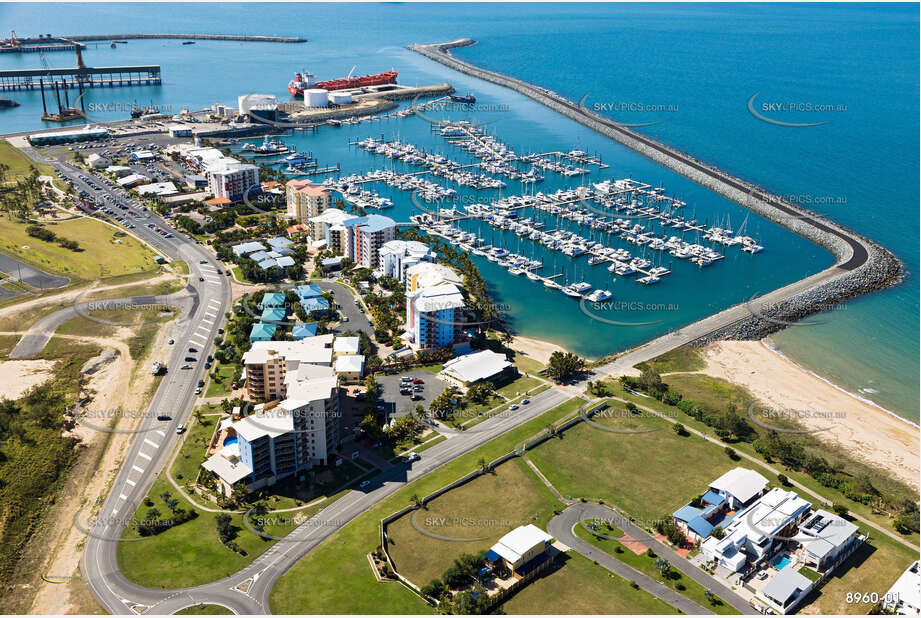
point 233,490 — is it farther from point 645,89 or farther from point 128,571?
point 645,89

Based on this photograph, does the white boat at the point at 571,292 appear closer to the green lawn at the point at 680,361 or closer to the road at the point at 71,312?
the green lawn at the point at 680,361

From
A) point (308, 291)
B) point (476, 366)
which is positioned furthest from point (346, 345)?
point (308, 291)

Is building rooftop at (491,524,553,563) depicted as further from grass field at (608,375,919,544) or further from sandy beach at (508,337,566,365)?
sandy beach at (508,337,566,365)

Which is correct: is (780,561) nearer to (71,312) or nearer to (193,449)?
(193,449)

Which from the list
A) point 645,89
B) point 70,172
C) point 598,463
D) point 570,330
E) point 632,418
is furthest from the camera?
point 645,89

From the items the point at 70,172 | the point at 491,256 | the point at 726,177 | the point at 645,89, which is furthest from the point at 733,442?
the point at 645,89
